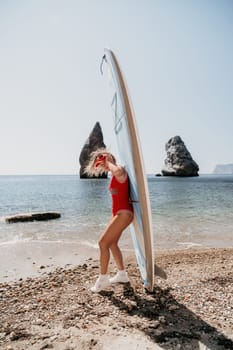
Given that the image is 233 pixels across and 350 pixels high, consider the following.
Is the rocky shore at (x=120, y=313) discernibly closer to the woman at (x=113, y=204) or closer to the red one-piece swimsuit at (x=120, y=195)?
the woman at (x=113, y=204)

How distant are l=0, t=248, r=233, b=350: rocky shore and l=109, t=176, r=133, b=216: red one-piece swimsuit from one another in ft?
3.64

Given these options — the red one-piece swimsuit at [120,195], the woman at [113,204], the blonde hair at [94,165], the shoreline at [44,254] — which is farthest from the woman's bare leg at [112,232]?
the shoreline at [44,254]

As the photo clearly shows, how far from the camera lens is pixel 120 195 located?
A: 13.3 feet

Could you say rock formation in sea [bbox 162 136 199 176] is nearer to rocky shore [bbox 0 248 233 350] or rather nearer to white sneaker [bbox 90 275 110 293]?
rocky shore [bbox 0 248 233 350]

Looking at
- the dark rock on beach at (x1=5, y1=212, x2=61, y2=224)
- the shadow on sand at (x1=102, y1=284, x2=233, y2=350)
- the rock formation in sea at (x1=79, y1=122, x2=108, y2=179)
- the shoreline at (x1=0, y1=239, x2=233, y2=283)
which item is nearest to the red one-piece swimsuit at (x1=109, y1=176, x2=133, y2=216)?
the shadow on sand at (x1=102, y1=284, x2=233, y2=350)

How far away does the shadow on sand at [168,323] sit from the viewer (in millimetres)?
2893

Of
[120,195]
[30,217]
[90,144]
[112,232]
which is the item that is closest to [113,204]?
[120,195]

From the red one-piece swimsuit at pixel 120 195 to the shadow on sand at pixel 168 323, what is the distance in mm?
1273

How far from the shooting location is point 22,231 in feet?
38.0

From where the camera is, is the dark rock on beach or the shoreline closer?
the shoreline

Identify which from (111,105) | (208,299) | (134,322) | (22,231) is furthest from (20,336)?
(22,231)

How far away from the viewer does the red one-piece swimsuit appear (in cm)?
→ 405

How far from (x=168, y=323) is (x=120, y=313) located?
624 mm

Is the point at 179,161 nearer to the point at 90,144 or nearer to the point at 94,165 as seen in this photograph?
the point at 90,144
